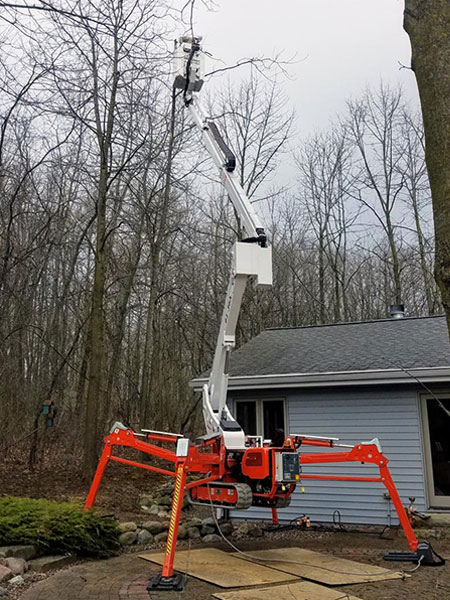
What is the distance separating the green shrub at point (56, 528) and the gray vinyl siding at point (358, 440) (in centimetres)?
354

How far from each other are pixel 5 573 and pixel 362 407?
20.2 ft

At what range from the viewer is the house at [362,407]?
30.5 ft

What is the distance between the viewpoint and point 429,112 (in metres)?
3.54

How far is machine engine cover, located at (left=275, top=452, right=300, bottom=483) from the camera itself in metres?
7.40

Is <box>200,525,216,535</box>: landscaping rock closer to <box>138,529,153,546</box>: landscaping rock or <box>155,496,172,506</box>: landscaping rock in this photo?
<box>138,529,153,546</box>: landscaping rock

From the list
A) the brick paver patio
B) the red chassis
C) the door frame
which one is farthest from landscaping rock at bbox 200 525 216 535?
the door frame

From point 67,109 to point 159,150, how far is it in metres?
3.69

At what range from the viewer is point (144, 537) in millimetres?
8703

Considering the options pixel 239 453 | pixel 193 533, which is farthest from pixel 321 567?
pixel 193 533

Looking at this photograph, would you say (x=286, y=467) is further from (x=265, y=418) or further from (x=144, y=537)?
(x=265, y=418)

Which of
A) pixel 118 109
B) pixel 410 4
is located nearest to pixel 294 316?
pixel 118 109

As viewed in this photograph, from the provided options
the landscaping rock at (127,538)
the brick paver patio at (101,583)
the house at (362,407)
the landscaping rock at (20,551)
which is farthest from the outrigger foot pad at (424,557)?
the landscaping rock at (20,551)

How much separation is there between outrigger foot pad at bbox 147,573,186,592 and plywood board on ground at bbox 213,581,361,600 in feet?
1.45

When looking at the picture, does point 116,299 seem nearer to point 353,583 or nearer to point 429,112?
point 353,583
